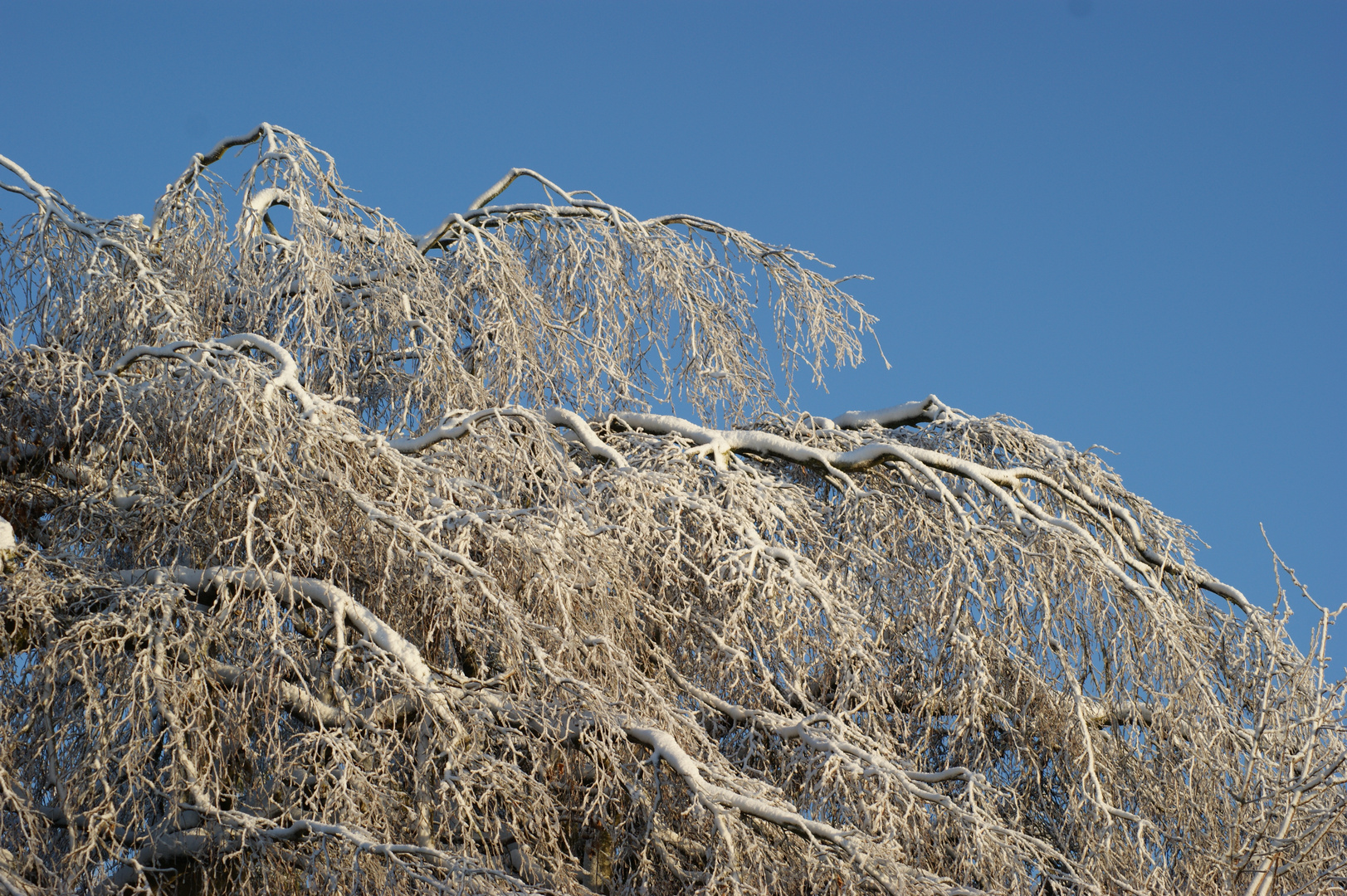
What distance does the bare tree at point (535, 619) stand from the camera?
12.7 feet

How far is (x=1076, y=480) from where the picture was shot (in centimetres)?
646

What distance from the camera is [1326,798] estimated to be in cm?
504

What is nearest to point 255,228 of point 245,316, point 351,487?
A: point 245,316

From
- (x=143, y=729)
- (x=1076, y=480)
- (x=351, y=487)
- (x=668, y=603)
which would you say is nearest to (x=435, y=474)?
(x=351, y=487)

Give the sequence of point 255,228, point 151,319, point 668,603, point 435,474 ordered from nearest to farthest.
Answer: point 435,474, point 668,603, point 151,319, point 255,228

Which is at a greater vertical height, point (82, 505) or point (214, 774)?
point (82, 505)

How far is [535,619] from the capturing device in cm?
439

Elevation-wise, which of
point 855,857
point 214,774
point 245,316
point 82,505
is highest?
point 245,316

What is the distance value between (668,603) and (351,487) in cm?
136

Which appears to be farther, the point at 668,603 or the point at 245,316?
the point at 245,316

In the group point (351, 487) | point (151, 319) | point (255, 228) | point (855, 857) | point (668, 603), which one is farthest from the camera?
point (255, 228)

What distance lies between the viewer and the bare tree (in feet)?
12.7

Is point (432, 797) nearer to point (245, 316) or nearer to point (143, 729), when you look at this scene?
point (143, 729)

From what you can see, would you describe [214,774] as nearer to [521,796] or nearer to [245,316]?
[521,796]
